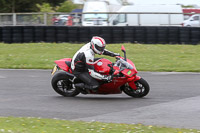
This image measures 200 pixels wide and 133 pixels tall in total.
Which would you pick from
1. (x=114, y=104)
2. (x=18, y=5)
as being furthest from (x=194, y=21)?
(x=18, y=5)

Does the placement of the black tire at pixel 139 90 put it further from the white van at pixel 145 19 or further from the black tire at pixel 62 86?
the white van at pixel 145 19

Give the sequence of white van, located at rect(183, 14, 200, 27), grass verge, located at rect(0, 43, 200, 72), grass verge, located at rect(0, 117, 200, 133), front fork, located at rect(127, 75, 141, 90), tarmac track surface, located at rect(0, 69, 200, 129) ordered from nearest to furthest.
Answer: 1. grass verge, located at rect(0, 117, 200, 133)
2. tarmac track surface, located at rect(0, 69, 200, 129)
3. front fork, located at rect(127, 75, 141, 90)
4. grass verge, located at rect(0, 43, 200, 72)
5. white van, located at rect(183, 14, 200, 27)

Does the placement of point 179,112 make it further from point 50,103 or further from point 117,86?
point 50,103

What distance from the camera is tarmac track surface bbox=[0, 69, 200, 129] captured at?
7246 mm

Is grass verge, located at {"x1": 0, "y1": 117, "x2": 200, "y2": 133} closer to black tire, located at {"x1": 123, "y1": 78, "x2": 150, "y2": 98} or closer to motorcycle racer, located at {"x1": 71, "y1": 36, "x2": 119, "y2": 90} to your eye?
motorcycle racer, located at {"x1": 71, "y1": 36, "x2": 119, "y2": 90}

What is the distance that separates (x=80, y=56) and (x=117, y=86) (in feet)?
3.41

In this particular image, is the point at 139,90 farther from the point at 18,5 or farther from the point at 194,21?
the point at 18,5

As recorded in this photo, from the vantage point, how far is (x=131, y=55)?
55.4ft

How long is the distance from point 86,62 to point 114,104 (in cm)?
110

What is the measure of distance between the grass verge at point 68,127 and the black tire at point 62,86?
7.97 ft

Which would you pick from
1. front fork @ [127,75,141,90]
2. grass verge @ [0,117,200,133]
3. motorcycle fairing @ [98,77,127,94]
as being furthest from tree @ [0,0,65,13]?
grass verge @ [0,117,200,133]

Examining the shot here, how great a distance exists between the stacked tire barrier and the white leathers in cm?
1033

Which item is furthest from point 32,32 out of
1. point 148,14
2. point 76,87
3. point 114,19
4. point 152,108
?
point 152,108

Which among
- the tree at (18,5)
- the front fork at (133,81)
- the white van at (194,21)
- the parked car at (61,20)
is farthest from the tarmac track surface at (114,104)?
the tree at (18,5)
